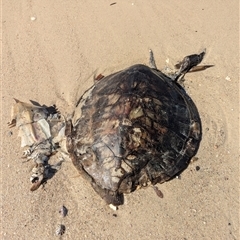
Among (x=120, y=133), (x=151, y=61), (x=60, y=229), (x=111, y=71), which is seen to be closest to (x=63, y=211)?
(x=60, y=229)

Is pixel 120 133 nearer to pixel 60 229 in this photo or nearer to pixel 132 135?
pixel 132 135

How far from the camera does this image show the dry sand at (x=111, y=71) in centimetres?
400

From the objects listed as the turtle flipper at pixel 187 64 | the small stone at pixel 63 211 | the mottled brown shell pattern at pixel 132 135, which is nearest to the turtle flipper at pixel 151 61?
the turtle flipper at pixel 187 64

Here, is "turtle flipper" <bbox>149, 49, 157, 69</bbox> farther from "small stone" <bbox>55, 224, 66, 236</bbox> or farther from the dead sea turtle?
"small stone" <bbox>55, 224, 66, 236</bbox>

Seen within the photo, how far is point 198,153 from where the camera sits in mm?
4336

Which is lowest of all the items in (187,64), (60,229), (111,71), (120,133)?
(60,229)

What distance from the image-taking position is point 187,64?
4809 millimetres

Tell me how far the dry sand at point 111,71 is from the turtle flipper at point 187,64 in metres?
0.10

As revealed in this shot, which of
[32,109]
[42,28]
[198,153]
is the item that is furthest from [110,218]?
[42,28]

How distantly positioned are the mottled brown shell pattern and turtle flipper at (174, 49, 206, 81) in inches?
19.2

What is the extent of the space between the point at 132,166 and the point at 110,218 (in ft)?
2.11

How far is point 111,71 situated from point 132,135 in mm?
1508

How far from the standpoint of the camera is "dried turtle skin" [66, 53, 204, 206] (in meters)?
3.76

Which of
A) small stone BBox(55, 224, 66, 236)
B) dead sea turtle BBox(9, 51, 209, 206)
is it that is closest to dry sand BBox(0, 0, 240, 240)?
small stone BBox(55, 224, 66, 236)
